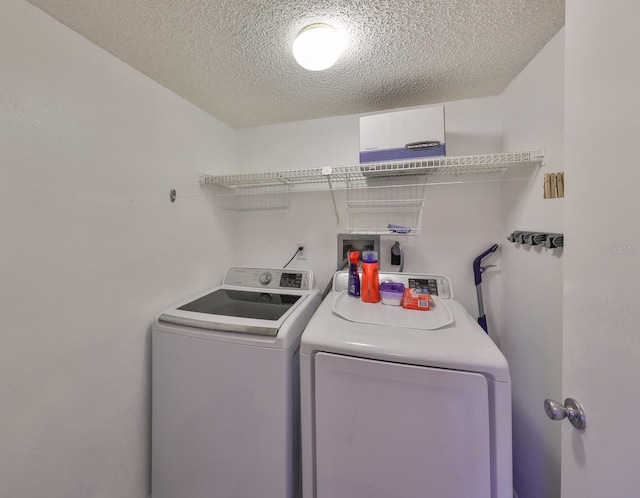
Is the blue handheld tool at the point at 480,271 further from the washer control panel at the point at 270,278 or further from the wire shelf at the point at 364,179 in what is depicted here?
the washer control panel at the point at 270,278

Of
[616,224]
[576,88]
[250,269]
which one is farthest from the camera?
[250,269]

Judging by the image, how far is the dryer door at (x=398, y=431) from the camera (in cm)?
80

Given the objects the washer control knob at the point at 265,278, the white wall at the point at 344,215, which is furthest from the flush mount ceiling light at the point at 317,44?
the washer control knob at the point at 265,278

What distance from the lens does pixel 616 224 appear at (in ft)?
1.57

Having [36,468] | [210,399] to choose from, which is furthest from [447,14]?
[36,468]

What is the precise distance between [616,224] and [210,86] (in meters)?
1.83

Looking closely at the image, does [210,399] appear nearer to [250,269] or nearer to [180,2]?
[250,269]

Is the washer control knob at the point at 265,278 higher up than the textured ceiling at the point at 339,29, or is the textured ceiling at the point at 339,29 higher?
the textured ceiling at the point at 339,29

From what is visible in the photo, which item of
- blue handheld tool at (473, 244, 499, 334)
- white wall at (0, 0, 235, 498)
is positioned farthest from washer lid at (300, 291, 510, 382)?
white wall at (0, 0, 235, 498)

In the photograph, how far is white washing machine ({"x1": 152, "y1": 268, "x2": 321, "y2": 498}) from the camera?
3.41ft

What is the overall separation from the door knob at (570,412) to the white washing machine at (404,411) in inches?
6.5

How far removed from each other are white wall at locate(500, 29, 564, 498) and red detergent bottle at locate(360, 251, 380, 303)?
78cm

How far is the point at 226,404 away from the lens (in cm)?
109

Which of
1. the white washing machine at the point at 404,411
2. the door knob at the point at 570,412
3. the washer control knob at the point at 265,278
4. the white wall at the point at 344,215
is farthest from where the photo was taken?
the washer control knob at the point at 265,278
